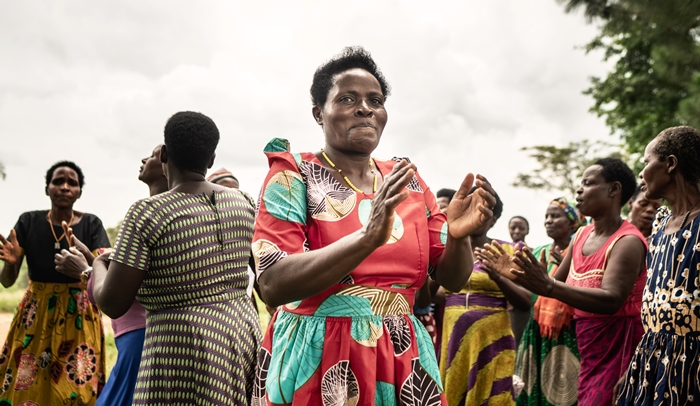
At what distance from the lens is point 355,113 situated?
85.4 inches

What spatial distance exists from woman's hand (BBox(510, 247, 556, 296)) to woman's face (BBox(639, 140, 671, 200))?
2.22 ft

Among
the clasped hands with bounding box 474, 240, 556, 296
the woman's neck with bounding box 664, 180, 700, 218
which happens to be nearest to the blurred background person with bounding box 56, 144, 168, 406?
the clasped hands with bounding box 474, 240, 556, 296

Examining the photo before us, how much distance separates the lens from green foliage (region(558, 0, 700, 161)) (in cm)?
466

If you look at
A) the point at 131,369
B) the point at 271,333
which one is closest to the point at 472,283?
the point at 131,369

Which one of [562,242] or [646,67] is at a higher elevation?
[646,67]

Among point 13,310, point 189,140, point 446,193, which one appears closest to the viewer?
point 189,140

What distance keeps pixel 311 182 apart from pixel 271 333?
534mm

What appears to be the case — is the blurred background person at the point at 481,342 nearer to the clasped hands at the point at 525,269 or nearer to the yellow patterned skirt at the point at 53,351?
the clasped hands at the point at 525,269

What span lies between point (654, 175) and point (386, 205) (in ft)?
6.69

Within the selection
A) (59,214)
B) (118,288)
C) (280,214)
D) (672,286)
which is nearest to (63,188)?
(59,214)

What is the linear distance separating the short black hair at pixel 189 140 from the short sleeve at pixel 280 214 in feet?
3.38

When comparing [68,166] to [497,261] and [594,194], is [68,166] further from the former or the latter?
[594,194]

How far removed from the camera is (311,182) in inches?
83.7

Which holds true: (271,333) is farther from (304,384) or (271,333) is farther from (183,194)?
(183,194)
